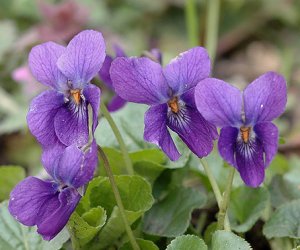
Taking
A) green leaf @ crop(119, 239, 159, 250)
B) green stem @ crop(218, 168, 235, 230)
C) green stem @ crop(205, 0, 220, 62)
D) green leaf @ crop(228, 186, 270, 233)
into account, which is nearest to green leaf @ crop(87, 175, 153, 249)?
green leaf @ crop(119, 239, 159, 250)

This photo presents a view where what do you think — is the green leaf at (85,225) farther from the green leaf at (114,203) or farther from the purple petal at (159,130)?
the purple petal at (159,130)

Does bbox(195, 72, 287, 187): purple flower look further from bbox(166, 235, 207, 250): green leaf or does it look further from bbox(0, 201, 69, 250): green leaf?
bbox(0, 201, 69, 250): green leaf

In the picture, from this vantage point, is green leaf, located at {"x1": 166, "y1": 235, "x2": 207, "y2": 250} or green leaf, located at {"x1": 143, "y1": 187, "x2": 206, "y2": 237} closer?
green leaf, located at {"x1": 166, "y1": 235, "x2": 207, "y2": 250}

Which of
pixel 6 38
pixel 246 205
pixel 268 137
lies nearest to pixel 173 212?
pixel 246 205

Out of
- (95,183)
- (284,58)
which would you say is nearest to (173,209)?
(95,183)

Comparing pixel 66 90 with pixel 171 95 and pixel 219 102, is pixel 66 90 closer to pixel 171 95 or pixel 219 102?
pixel 171 95

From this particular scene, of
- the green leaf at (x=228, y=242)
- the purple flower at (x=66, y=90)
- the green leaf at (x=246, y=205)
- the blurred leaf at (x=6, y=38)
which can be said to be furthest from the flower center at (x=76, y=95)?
the blurred leaf at (x=6, y=38)
